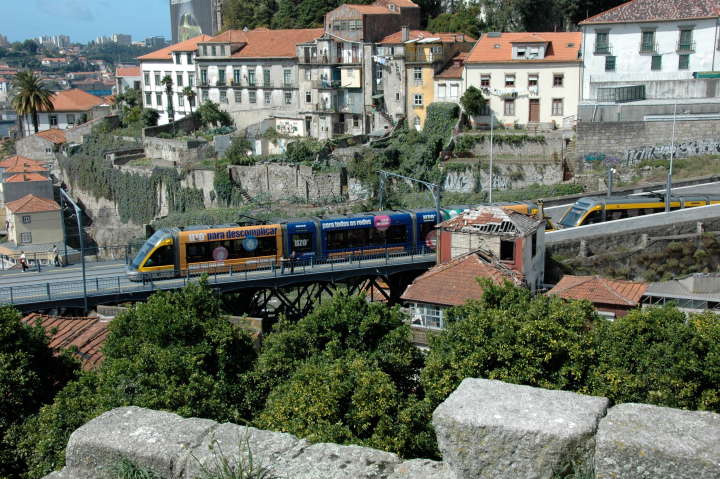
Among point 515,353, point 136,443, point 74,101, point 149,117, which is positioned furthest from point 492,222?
point 74,101

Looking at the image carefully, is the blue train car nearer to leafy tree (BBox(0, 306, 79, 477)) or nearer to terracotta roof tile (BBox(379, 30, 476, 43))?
leafy tree (BBox(0, 306, 79, 477))

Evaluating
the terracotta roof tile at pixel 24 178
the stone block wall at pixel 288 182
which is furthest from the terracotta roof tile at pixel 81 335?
the terracotta roof tile at pixel 24 178

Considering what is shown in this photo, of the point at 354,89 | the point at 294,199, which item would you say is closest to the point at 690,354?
the point at 294,199

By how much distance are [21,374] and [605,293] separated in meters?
18.2

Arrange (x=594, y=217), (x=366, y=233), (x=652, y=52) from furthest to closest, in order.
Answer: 1. (x=652, y=52)
2. (x=594, y=217)
3. (x=366, y=233)

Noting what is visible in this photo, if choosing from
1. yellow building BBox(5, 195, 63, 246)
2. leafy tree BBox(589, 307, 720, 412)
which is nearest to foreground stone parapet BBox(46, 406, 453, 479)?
leafy tree BBox(589, 307, 720, 412)

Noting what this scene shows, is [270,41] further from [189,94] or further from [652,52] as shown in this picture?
[652,52]

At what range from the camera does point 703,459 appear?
18.9 ft

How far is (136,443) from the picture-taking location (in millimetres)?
7219

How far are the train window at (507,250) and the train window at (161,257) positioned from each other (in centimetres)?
1213

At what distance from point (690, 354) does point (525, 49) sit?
36790 millimetres

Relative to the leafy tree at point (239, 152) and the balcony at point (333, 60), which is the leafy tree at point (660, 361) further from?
the balcony at point (333, 60)

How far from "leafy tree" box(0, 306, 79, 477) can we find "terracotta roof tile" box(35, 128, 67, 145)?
209ft

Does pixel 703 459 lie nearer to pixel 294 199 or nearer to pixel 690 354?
pixel 690 354
